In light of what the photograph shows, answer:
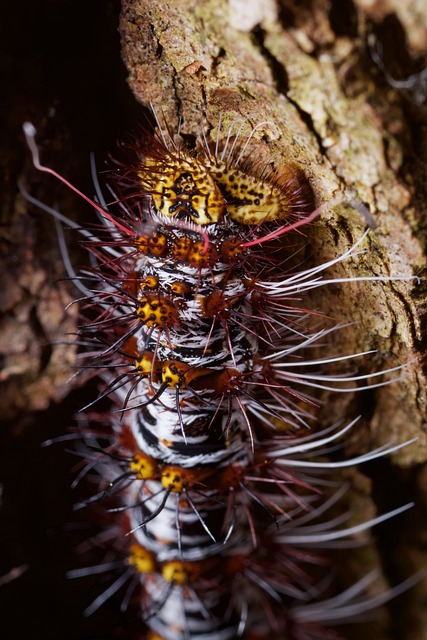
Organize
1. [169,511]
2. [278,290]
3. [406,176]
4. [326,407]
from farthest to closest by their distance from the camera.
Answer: [326,407] → [169,511] → [278,290] → [406,176]

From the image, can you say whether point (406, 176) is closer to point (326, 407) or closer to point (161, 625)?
point (326, 407)

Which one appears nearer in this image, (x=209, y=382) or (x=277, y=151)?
(x=277, y=151)

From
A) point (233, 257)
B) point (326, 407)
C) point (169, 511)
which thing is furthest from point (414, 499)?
point (233, 257)

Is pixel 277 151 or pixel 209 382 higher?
pixel 277 151

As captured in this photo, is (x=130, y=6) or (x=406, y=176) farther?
(x=130, y=6)

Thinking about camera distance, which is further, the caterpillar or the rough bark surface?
the caterpillar
